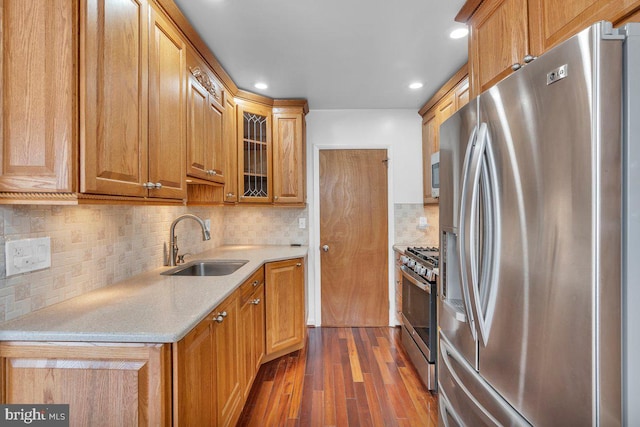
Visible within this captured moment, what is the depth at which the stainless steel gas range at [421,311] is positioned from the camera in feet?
7.15

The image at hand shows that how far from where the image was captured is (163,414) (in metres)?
0.99

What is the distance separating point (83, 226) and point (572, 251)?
1832mm

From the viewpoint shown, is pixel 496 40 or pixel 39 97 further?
pixel 496 40

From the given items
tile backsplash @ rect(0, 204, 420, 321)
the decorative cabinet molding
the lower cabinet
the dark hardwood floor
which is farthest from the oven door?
the decorative cabinet molding

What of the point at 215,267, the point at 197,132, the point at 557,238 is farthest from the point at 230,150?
the point at 557,238

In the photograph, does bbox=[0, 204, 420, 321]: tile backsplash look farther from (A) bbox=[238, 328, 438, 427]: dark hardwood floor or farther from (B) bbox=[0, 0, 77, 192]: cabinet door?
(A) bbox=[238, 328, 438, 427]: dark hardwood floor

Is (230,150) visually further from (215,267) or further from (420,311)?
(420,311)

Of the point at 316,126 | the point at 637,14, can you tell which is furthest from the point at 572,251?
the point at 316,126

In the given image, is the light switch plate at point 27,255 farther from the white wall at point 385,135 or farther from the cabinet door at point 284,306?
the white wall at point 385,135

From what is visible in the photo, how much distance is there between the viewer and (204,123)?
6.81ft

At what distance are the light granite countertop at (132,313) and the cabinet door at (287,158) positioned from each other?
135cm

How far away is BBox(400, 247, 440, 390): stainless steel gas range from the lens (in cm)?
218

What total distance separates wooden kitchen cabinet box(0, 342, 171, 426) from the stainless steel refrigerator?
1.10 metres

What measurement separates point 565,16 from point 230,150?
2.31m
